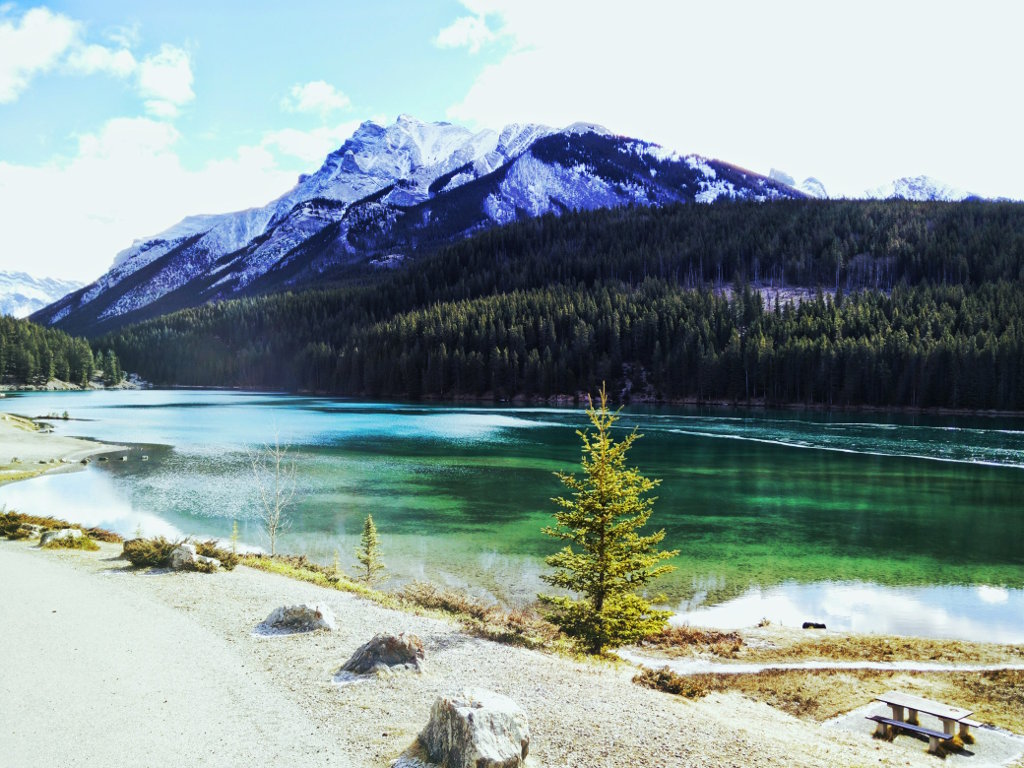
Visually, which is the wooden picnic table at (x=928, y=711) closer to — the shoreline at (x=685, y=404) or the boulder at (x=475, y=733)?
the boulder at (x=475, y=733)

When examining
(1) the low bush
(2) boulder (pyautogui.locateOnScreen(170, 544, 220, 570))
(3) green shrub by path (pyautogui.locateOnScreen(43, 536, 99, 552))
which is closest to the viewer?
(1) the low bush

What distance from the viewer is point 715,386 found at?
129m

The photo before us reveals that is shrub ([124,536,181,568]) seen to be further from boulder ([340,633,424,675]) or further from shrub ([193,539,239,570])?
boulder ([340,633,424,675])

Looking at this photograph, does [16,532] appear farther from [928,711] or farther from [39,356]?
[39,356]

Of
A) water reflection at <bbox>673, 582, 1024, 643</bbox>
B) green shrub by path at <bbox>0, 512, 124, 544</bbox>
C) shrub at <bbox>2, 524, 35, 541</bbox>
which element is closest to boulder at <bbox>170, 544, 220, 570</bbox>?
green shrub by path at <bbox>0, 512, 124, 544</bbox>

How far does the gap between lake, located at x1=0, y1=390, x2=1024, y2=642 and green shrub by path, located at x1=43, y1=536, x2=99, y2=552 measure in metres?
7.93

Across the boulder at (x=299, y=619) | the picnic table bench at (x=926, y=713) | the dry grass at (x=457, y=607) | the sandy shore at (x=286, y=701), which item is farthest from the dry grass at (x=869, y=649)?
the boulder at (x=299, y=619)

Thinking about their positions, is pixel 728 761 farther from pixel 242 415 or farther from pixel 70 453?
pixel 242 415

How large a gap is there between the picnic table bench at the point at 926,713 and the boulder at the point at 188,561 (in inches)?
675

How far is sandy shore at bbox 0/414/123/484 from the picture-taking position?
46.4m

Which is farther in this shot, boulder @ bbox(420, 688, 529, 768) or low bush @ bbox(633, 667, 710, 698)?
low bush @ bbox(633, 667, 710, 698)

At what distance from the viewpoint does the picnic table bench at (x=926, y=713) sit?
11.9 metres

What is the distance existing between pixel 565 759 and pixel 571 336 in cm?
14114

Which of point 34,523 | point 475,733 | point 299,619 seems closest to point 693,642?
point 299,619
